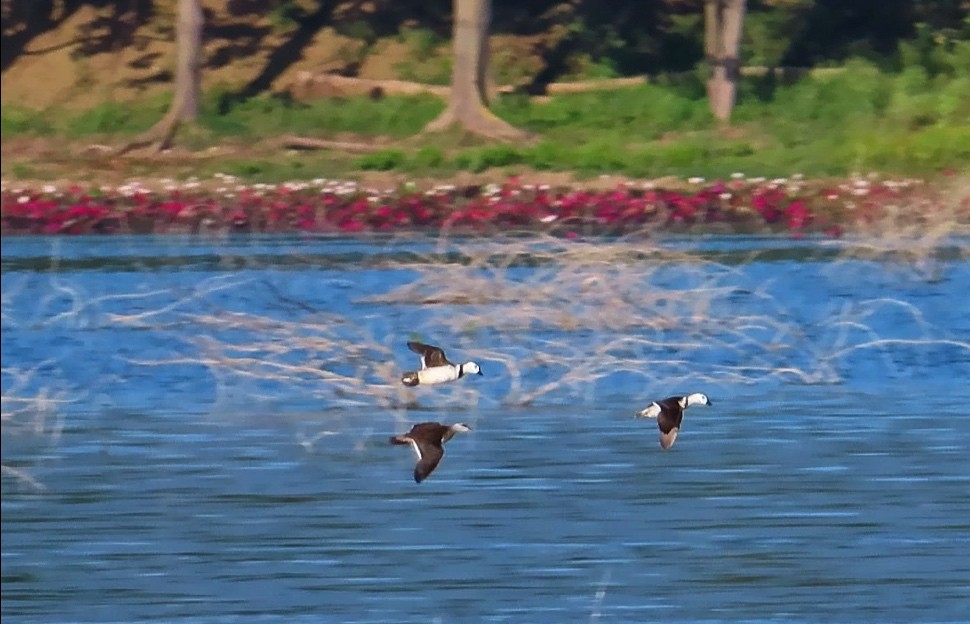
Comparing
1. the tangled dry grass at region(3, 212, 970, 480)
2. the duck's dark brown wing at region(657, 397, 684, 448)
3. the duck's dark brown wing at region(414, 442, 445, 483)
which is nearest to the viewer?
the duck's dark brown wing at region(414, 442, 445, 483)

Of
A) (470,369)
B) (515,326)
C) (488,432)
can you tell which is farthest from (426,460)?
(515,326)

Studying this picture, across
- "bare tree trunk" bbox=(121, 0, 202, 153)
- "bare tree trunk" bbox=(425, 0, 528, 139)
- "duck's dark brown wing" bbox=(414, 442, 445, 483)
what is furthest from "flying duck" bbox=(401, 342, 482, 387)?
"bare tree trunk" bbox=(121, 0, 202, 153)

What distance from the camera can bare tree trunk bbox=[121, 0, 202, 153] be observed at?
27.3 ft

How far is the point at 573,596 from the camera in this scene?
439 centimetres

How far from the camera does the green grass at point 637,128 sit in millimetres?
8117

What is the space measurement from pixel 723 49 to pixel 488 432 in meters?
3.61

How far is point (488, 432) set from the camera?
586 centimetres

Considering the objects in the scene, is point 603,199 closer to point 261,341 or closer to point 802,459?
point 261,341

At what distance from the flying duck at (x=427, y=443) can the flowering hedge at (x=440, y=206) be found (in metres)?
2.75

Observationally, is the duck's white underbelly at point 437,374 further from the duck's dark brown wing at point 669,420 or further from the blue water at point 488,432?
the duck's dark brown wing at point 669,420

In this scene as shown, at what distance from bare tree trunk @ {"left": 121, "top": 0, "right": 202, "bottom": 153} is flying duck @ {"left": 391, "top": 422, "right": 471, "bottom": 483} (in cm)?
369

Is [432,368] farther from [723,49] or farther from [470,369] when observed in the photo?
[723,49]

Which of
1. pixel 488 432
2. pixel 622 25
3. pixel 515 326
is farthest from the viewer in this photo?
pixel 622 25

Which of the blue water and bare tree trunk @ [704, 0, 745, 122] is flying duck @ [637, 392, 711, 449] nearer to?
the blue water
